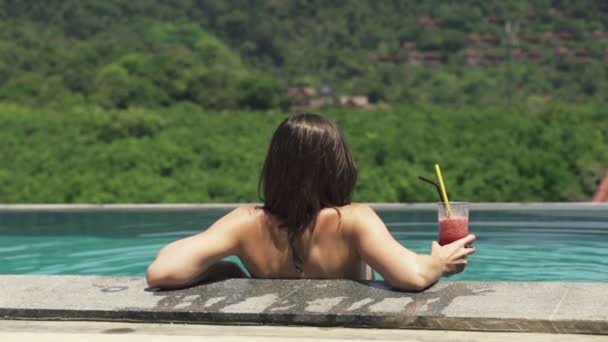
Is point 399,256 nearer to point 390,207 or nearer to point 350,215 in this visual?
point 350,215

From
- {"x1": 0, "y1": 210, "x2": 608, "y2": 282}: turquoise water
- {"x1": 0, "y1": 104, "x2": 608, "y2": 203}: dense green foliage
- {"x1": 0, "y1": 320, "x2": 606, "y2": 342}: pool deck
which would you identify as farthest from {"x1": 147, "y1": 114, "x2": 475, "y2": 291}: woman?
{"x1": 0, "y1": 104, "x2": 608, "y2": 203}: dense green foliage

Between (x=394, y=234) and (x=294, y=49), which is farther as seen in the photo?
(x=294, y=49)

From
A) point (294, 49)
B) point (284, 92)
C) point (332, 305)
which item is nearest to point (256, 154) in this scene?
point (332, 305)

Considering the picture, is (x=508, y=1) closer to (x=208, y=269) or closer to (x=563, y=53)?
(x=563, y=53)

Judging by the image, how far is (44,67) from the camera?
106 ft

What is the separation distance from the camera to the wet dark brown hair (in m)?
3.13

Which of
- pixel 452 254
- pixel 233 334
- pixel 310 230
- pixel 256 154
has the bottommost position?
pixel 256 154

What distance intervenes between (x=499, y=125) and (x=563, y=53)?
79.4 feet

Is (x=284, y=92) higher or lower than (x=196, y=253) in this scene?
higher

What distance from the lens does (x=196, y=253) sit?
319 cm

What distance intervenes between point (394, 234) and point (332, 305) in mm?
6174

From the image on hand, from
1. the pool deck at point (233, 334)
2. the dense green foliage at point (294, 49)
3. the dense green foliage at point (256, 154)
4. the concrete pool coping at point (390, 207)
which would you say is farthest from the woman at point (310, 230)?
the dense green foliage at point (294, 49)

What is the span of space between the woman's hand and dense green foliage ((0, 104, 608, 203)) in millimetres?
9546

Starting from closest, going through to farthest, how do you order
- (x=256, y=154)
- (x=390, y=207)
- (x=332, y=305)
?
1. (x=332, y=305)
2. (x=390, y=207)
3. (x=256, y=154)
